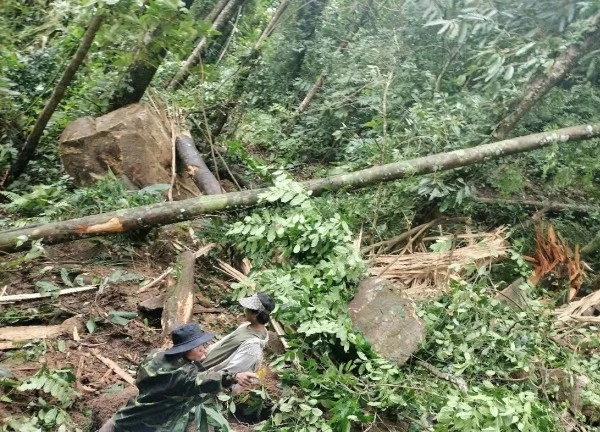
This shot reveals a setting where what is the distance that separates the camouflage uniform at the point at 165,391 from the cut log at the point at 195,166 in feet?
12.9

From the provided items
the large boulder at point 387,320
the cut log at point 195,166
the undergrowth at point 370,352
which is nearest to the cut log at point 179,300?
the undergrowth at point 370,352

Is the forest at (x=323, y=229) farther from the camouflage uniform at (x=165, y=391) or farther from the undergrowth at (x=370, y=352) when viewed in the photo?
the camouflage uniform at (x=165, y=391)

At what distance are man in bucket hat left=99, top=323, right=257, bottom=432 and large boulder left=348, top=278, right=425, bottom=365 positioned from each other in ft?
5.33

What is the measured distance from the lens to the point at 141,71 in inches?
303

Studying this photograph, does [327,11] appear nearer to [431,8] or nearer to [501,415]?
[431,8]

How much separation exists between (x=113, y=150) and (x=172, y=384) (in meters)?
4.70

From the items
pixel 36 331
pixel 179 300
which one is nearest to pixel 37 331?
pixel 36 331

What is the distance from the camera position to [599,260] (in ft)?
24.4

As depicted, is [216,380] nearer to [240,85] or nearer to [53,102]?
[53,102]

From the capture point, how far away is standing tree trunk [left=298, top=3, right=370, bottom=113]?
447 inches

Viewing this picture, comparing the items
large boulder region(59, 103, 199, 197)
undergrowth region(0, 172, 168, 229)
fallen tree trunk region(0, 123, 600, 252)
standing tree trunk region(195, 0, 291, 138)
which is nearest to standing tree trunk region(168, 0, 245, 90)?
standing tree trunk region(195, 0, 291, 138)

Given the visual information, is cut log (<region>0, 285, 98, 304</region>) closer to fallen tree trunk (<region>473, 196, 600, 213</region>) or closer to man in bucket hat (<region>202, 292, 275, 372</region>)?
man in bucket hat (<region>202, 292, 275, 372</region>)

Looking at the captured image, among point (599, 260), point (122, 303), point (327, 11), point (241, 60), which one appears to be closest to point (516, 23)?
point (599, 260)

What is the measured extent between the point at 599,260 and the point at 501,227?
1.57 meters
